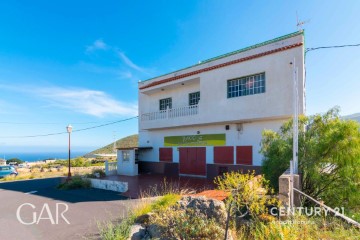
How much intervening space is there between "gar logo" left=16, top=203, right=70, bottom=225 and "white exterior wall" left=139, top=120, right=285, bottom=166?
9945mm

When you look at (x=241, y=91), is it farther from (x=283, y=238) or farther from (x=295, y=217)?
(x=283, y=238)

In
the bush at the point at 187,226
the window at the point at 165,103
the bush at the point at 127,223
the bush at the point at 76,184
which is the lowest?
the bush at the point at 76,184

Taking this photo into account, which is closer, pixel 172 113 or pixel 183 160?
pixel 172 113

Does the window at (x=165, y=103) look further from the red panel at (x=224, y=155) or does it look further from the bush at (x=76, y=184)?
the bush at (x=76, y=184)

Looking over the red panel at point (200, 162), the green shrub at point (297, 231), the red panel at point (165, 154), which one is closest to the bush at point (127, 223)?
the green shrub at point (297, 231)

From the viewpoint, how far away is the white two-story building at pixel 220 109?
12.3 m

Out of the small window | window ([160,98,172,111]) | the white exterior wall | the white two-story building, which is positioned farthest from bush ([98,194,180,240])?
the small window

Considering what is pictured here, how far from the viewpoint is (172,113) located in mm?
17422

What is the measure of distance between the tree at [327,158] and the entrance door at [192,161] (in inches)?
319

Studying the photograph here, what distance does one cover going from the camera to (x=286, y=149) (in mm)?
8609

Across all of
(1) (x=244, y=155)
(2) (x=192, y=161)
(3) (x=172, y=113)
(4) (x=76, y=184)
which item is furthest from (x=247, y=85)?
(4) (x=76, y=184)

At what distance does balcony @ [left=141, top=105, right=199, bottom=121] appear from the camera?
1602 centimetres

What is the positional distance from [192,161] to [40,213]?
1065cm

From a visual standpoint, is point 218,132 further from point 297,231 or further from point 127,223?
point 297,231
